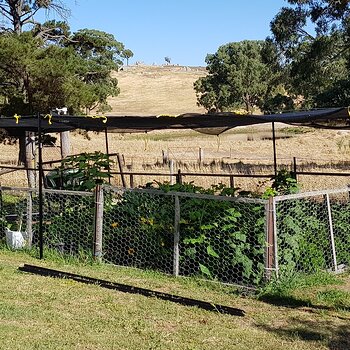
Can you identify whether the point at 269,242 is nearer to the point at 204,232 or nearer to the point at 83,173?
the point at 204,232

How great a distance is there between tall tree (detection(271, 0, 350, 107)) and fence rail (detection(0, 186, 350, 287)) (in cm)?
1130

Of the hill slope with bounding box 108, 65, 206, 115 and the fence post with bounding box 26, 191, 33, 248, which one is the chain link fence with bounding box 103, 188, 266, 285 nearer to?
the fence post with bounding box 26, 191, 33, 248

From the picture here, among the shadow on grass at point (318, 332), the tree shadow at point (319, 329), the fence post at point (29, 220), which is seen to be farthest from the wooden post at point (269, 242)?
the fence post at point (29, 220)

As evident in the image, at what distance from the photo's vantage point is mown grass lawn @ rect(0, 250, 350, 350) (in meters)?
4.82

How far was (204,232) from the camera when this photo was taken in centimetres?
691

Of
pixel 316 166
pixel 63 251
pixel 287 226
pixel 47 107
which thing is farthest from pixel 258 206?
pixel 316 166

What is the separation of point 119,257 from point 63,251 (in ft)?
3.21

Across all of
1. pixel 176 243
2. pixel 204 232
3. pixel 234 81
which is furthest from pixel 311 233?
pixel 234 81

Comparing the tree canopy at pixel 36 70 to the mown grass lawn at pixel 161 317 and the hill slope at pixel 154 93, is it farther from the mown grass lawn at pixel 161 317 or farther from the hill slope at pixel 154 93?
the hill slope at pixel 154 93

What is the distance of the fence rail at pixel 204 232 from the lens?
664 cm

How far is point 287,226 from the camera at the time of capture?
22.3 feet

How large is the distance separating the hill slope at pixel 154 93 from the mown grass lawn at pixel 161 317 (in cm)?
5907

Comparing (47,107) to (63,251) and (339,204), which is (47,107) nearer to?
(63,251)

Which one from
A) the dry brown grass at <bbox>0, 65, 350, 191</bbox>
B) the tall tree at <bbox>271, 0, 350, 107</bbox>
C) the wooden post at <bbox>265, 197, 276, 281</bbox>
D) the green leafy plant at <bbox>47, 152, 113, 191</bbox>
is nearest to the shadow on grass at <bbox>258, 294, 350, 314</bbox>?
the wooden post at <bbox>265, 197, 276, 281</bbox>
